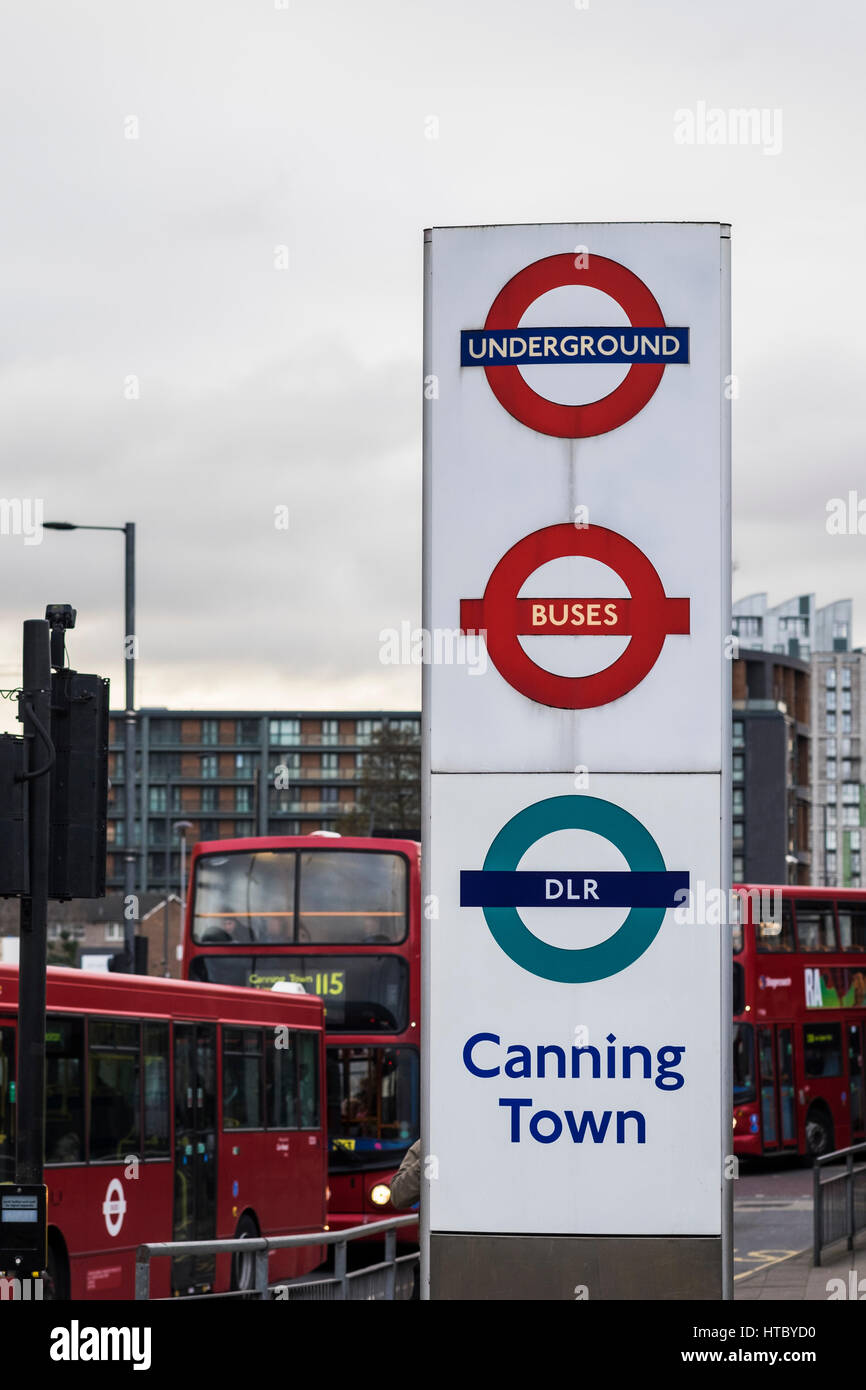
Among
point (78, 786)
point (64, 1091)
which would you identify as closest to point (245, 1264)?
point (64, 1091)

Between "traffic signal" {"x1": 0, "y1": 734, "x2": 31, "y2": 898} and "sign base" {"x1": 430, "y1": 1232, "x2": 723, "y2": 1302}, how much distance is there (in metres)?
4.12

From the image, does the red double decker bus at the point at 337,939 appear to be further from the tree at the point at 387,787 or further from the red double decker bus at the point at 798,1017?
the tree at the point at 387,787

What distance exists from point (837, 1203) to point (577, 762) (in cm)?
1313

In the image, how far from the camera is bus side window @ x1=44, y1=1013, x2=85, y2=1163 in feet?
43.4

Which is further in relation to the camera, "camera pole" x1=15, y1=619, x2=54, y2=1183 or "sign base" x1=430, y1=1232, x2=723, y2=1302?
"camera pole" x1=15, y1=619, x2=54, y2=1183

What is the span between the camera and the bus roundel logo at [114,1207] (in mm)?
13812

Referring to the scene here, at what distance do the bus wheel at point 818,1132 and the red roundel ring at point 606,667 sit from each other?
989 inches

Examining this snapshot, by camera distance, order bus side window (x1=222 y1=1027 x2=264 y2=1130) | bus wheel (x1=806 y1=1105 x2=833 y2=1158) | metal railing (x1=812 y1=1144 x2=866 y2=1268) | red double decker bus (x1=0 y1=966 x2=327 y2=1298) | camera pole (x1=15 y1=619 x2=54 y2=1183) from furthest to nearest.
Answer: bus wheel (x1=806 y1=1105 x2=833 y2=1158) → bus side window (x1=222 y1=1027 x2=264 y2=1130) → metal railing (x1=812 y1=1144 x2=866 y2=1268) → red double decker bus (x1=0 y1=966 x2=327 y2=1298) → camera pole (x1=15 y1=619 x2=54 y2=1183)

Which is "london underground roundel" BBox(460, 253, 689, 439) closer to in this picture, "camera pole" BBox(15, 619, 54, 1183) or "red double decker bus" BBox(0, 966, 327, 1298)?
"camera pole" BBox(15, 619, 54, 1183)

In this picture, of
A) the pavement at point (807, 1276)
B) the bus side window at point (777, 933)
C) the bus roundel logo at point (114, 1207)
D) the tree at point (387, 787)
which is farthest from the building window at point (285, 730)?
the bus roundel logo at point (114, 1207)

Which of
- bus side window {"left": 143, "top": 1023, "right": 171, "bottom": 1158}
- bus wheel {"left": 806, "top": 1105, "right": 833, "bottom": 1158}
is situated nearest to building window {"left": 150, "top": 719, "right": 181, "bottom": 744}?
bus wheel {"left": 806, "top": 1105, "right": 833, "bottom": 1158}
